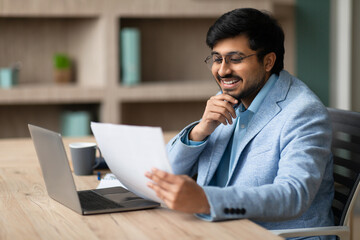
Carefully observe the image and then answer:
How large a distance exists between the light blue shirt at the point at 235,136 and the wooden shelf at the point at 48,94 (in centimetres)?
183

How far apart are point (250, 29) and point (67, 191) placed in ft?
2.25

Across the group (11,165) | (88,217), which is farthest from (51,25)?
(88,217)

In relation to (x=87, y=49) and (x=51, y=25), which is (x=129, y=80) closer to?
(x=87, y=49)

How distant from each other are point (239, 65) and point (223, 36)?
96 mm

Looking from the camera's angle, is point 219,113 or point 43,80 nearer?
point 219,113

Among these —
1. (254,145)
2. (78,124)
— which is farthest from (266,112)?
(78,124)

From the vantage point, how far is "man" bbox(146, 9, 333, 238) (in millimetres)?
1267

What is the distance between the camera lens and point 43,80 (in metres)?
3.76

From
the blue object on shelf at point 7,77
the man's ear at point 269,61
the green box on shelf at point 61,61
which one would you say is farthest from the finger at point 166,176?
the green box on shelf at point 61,61

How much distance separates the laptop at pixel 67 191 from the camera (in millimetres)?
1367

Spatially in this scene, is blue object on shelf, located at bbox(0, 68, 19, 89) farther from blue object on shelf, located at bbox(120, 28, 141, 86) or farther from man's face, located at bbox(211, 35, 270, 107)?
man's face, located at bbox(211, 35, 270, 107)

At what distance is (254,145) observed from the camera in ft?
5.14

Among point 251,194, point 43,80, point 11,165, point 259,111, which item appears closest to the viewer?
point 251,194

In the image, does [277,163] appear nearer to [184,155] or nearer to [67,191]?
[184,155]
